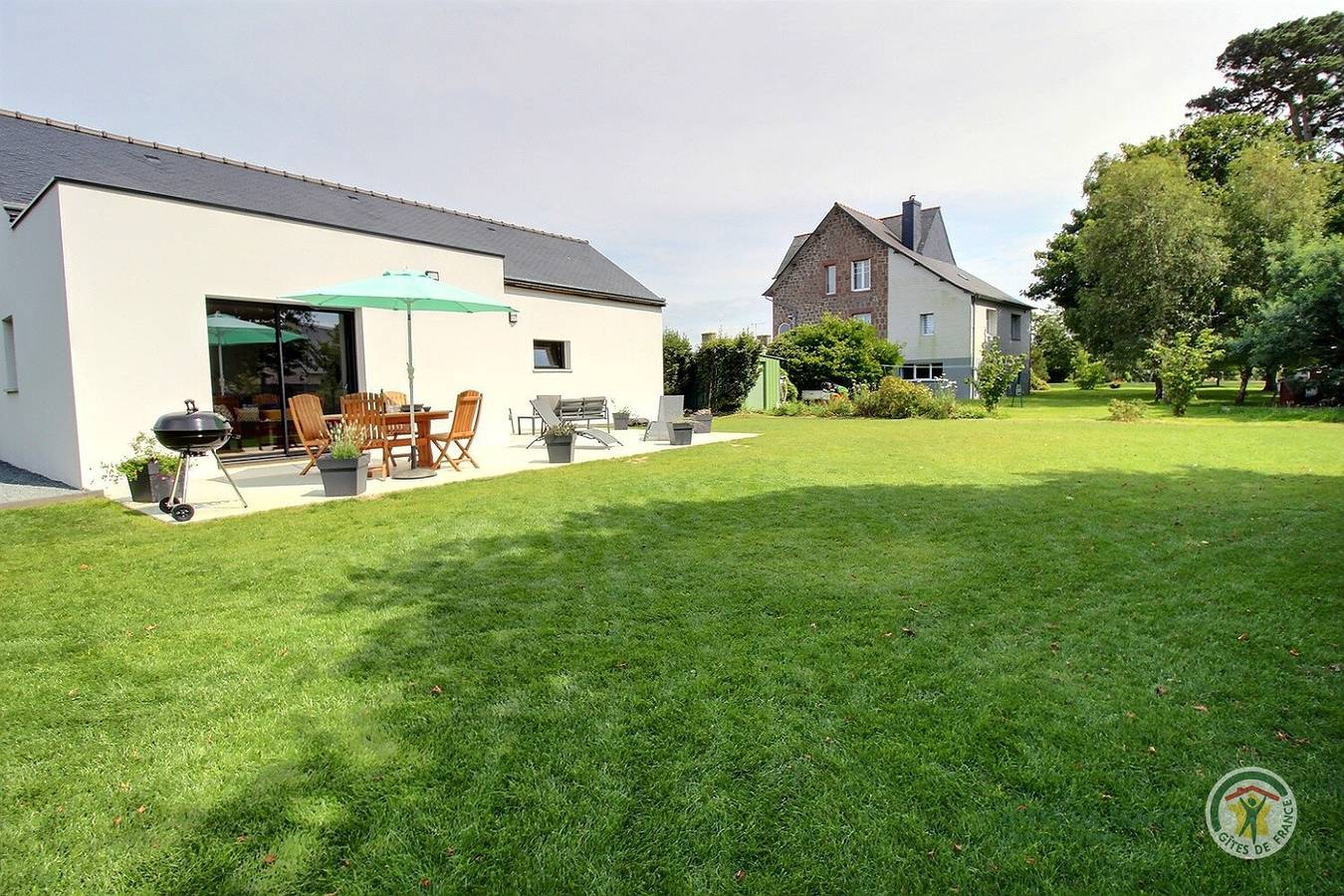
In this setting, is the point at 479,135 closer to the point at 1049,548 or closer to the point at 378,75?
the point at 378,75

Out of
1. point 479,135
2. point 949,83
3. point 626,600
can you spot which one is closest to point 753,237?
point 479,135

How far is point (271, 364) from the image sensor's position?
959cm

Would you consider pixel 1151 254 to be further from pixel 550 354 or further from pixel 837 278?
pixel 550 354

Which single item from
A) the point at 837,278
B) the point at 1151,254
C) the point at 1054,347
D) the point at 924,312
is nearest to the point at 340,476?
the point at 924,312

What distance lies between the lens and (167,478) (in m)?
6.69

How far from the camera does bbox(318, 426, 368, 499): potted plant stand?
6859 millimetres

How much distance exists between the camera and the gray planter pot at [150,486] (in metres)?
6.61

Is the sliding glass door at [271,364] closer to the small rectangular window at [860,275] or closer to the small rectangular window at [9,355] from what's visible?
the small rectangular window at [9,355]

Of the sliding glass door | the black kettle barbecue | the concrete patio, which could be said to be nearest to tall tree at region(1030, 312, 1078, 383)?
the concrete patio

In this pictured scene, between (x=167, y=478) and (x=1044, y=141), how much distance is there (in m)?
14.3

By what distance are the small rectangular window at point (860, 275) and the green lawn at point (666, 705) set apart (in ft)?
87.2

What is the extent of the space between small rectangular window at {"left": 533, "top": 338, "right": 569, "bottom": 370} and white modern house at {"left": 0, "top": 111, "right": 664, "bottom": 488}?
0.89 m

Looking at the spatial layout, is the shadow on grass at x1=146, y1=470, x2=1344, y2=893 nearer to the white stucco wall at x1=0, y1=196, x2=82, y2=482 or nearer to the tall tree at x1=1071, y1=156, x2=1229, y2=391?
the white stucco wall at x1=0, y1=196, x2=82, y2=482

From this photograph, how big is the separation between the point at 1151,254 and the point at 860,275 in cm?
1112
